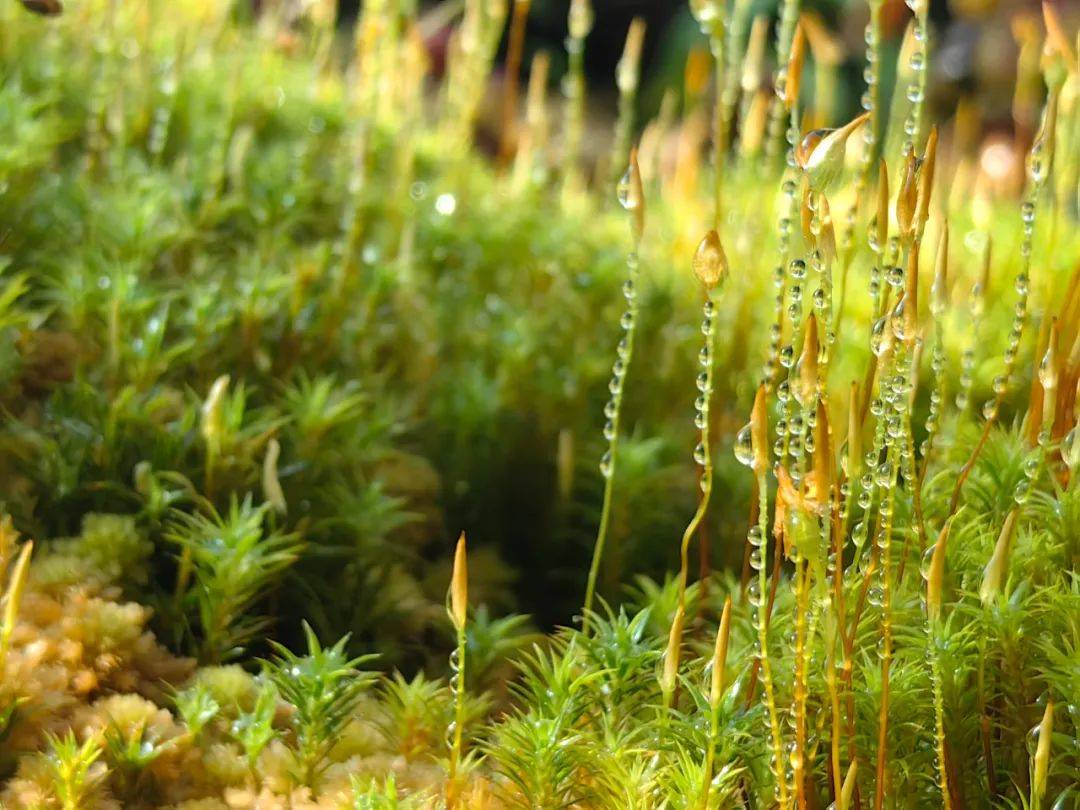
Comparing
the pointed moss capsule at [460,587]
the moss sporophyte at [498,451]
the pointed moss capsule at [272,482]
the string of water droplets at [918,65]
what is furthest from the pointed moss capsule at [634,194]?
the pointed moss capsule at [272,482]

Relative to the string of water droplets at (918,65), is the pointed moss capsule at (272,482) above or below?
below

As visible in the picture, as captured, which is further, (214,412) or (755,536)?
(214,412)

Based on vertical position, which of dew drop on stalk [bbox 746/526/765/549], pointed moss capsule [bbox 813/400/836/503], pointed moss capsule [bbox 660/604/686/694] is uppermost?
pointed moss capsule [bbox 813/400/836/503]

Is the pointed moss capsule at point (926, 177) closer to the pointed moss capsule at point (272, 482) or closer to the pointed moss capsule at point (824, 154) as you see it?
the pointed moss capsule at point (824, 154)

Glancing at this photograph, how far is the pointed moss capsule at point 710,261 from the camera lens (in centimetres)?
82

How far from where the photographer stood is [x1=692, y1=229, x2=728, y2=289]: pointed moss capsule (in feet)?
2.70

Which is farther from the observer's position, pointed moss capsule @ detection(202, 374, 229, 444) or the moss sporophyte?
pointed moss capsule @ detection(202, 374, 229, 444)

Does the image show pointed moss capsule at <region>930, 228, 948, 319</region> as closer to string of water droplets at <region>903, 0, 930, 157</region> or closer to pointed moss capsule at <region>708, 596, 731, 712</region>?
string of water droplets at <region>903, 0, 930, 157</region>

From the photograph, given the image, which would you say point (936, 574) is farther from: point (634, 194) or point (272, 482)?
point (272, 482)

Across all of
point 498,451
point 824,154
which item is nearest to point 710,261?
point 824,154

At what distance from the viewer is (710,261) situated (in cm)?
83

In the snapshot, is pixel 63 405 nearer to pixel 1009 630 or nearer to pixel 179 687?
pixel 179 687

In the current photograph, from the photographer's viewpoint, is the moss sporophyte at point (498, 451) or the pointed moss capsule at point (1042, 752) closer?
the pointed moss capsule at point (1042, 752)

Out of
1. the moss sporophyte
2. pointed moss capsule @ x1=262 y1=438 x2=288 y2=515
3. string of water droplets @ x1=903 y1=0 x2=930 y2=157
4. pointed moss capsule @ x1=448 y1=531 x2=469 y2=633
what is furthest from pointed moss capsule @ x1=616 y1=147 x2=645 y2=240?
pointed moss capsule @ x1=262 y1=438 x2=288 y2=515
